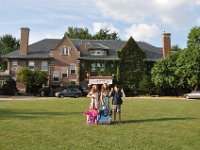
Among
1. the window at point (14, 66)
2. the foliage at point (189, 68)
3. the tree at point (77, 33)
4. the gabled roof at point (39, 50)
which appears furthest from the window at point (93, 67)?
the tree at point (77, 33)

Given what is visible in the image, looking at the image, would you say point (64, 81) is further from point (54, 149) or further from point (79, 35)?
point (54, 149)

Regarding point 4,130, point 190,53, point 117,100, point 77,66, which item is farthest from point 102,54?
point 4,130

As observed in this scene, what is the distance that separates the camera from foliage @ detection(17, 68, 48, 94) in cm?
5253

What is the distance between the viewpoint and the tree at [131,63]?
57781 millimetres

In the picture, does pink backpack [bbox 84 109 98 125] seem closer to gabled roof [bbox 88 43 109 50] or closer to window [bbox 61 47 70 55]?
window [bbox 61 47 70 55]

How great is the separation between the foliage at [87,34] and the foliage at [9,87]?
3320 cm

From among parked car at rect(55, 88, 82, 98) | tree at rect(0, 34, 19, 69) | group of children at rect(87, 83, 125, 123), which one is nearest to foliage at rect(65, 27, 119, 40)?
tree at rect(0, 34, 19, 69)

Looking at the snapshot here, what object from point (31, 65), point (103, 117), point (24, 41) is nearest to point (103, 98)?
point (103, 117)

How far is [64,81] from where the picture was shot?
190 ft

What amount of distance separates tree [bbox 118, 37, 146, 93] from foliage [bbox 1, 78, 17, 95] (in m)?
16.6

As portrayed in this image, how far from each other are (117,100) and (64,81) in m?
41.3

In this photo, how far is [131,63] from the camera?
58.7 metres

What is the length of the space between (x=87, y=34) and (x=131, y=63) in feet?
95.7

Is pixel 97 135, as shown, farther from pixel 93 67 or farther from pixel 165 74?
pixel 93 67
